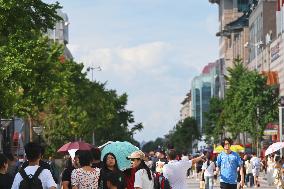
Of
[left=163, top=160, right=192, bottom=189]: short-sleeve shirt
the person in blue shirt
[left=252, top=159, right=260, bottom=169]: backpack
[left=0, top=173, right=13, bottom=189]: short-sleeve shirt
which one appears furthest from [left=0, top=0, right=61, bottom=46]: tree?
[left=0, top=173, right=13, bottom=189]: short-sleeve shirt

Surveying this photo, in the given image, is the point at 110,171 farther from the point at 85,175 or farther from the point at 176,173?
the point at 176,173

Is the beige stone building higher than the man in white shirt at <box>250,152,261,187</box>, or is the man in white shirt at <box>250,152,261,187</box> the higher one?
the beige stone building

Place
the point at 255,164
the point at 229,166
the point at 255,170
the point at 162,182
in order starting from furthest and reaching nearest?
the point at 255,164, the point at 255,170, the point at 229,166, the point at 162,182

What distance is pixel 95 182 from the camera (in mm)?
13352

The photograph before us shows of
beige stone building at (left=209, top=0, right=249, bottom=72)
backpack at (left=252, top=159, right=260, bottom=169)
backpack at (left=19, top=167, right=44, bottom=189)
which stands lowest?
backpack at (left=19, top=167, right=44, bottom=189)

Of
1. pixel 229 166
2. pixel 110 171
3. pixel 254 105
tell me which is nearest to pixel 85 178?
pixel 110 171

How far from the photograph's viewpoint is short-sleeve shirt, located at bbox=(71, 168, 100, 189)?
43.8 ft

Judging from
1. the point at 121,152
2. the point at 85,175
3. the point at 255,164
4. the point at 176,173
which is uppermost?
the point at 255,164

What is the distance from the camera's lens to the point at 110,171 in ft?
43.9

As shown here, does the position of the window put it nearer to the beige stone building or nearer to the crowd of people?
the beige stone building

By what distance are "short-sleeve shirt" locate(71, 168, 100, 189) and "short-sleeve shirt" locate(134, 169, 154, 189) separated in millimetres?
622

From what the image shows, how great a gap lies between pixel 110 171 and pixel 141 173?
675 mm

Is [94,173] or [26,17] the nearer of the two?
[94,173]

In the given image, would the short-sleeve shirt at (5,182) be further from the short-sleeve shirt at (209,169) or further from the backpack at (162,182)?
the short-sleeve shirt at (209,169)
